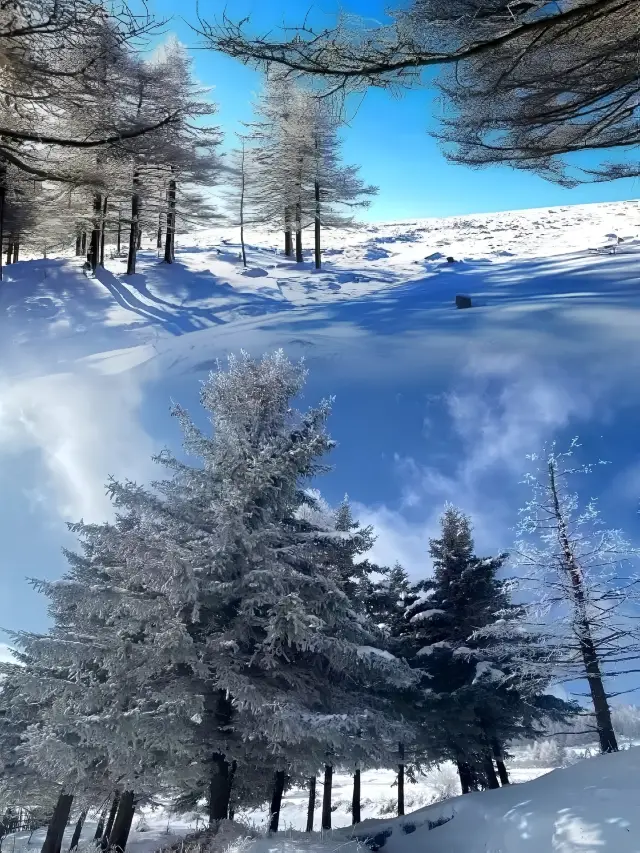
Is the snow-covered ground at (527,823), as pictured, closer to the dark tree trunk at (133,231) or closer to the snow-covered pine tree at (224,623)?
the snow-covered pine tree at (224,623)

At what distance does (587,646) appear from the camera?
9281 millimetres

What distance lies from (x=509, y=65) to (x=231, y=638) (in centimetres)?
844

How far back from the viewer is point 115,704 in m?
7.11

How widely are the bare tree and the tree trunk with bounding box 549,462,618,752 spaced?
5.63 metres

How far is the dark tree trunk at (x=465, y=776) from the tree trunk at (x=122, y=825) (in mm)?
7520

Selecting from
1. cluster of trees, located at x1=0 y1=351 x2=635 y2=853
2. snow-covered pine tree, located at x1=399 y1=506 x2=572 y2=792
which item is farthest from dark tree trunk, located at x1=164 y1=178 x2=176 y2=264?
snow-covered pine tree, located at x1=399 y1=506 x2=572 y2=792

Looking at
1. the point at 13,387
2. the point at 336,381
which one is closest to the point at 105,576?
the point at 13,387

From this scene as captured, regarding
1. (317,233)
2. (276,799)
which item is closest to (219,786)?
(276,799)

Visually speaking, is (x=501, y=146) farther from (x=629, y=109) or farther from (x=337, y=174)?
(x=337, y=174)

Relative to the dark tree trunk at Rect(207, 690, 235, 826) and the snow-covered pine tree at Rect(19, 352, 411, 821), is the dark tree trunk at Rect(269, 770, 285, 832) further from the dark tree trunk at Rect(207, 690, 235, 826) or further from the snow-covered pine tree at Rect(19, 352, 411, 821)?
the dark tree trunk at Rect(207, 690, 235, 826)

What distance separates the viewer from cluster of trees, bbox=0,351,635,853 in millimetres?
7141

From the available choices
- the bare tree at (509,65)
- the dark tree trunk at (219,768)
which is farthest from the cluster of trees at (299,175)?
the dark tree trunk at (219,768)

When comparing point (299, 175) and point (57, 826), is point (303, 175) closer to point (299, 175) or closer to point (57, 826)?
point (299, 175)

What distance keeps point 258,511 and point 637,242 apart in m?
12.5
